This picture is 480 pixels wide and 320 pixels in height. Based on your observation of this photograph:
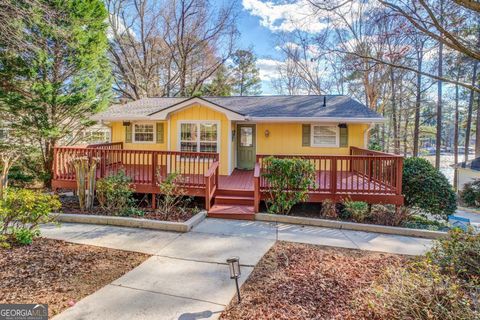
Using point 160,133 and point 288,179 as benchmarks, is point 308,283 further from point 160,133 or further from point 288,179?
point 160,133

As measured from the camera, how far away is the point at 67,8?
10.5 metres

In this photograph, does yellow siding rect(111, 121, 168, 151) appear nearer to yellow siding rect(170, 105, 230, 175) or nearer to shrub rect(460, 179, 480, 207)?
yellow siding rect(170, 105, 230, 175)

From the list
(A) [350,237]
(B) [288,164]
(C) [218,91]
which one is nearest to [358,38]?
(C) [218,91]

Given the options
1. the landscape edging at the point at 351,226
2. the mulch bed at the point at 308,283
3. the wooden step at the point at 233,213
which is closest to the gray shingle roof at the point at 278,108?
the wooden step at the point at 233,213

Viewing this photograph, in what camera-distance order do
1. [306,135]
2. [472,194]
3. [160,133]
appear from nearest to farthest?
[306,135] < [160,133] < [472,194]

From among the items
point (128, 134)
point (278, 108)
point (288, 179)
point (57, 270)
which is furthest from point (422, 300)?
point (128, 134)

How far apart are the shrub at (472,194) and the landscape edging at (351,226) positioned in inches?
515

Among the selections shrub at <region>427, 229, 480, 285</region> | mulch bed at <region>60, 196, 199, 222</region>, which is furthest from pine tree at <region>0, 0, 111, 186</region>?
shrub at <region>427, 229, 480, 285</region>

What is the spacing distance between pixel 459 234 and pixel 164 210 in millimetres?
6023

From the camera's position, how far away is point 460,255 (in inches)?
134

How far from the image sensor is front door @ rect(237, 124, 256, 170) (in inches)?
459

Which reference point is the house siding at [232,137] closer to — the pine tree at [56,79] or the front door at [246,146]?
the front door at [246,146]

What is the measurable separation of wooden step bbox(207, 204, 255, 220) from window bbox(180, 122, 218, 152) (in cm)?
322

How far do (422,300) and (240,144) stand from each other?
956 centimetres
